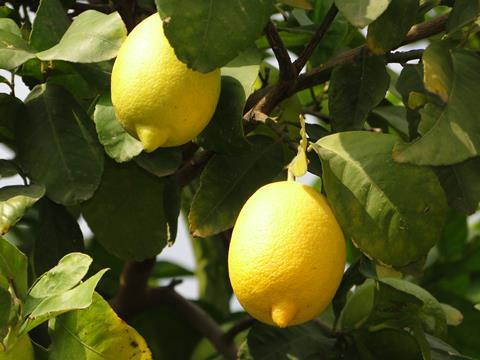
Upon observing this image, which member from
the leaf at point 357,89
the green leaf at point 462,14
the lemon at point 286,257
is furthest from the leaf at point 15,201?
the green leaf at point 462,14

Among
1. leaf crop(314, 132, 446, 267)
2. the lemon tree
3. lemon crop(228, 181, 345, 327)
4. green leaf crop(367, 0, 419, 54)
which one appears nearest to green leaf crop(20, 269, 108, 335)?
the lemon tree

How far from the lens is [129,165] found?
1337 mm

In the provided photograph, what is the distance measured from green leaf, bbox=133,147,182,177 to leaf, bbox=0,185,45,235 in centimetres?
11

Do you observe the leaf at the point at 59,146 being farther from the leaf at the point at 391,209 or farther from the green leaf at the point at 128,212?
the leaf at the point at 391,209

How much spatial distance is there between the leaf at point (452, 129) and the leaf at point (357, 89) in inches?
4.8

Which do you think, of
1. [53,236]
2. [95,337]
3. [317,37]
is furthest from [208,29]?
[53,236]

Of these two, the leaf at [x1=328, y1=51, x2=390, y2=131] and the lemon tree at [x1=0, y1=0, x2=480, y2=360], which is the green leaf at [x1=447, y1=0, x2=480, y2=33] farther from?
the leaf at [x1=328, y1=51, x2=390, y2=131]

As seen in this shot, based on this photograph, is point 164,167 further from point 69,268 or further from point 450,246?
point 450,246

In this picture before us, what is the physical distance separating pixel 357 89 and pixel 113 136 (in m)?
0.28

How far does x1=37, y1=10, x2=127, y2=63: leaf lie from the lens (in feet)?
3.55

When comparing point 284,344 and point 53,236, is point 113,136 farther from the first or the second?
point 284,344

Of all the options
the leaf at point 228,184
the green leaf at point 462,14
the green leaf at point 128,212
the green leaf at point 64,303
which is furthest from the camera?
the green leaf at point 128,212

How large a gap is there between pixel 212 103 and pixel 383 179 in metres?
0.18

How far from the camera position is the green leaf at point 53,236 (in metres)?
1.26
